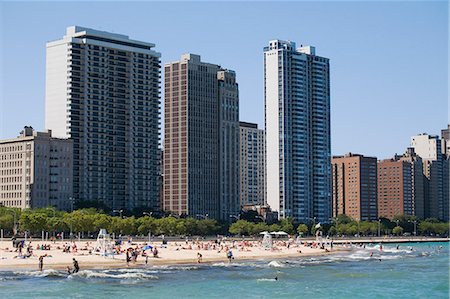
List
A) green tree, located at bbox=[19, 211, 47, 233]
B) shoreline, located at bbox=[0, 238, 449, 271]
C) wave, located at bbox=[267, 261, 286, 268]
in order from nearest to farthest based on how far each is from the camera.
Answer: shoreline, located at bbox=[0, 238, 449, 271]
wave, located at bbox=[267, 261, 286, 268]
green tree, located at bbox=[19, 211, 47, 233]

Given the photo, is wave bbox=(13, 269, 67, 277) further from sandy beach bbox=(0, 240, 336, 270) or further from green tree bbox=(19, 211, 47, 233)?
green tree bbox=(19, 211, 47, 233)

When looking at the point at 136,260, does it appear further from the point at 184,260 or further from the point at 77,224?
the point at 77,224

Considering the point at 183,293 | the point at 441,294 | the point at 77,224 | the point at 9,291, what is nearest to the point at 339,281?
the point at 441,294

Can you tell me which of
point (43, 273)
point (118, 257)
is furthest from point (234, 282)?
point (118, 257)

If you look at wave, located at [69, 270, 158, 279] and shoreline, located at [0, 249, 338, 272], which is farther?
shoreline, located at [0, 249, 338, 272]

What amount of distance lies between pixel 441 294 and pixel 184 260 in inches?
1848

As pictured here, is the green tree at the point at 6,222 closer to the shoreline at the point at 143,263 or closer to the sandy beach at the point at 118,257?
the sandy beach at the point at 118,257

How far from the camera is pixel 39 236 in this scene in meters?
180

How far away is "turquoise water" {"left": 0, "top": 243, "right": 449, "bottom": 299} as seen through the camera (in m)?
76.7

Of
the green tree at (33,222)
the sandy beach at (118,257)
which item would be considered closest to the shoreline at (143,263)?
the sandy beach at (118,257)

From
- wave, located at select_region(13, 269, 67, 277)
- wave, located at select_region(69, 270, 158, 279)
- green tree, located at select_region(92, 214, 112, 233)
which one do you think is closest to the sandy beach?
wave, located at select_region(13, 269, 67, 277)

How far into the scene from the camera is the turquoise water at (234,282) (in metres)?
76.7

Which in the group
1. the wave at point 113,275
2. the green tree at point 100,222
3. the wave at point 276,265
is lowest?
the wave at point 276,265

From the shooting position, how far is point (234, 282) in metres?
88.9
